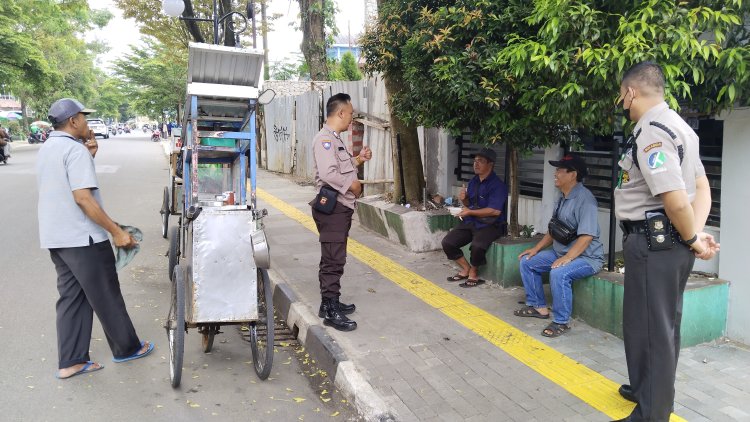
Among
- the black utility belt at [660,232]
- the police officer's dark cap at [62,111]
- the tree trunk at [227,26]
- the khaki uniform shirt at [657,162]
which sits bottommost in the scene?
the black utility belt at [660,232]

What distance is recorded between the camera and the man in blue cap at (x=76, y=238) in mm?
3646

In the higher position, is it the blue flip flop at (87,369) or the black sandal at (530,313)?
the black sandal at (530,313)

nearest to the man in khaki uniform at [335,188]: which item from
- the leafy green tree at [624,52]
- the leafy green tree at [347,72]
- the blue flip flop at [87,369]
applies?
the leafy green tree at [624,52]

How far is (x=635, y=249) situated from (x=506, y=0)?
2532 millimetres

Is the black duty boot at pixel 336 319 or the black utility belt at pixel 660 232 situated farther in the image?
the black duty boot at pixel 336 319

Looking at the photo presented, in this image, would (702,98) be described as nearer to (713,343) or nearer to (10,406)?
(713,343)

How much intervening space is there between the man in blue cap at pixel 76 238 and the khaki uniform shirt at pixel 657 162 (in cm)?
327

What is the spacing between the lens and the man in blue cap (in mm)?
3646

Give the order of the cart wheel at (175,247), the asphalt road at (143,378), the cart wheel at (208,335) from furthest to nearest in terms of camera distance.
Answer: the cart wheel at (175,247) < the cart wheel at (208,335) < the asphalt road at (143,378)

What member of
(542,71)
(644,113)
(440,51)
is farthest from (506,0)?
(644,113)

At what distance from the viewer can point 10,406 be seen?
11.1 ft

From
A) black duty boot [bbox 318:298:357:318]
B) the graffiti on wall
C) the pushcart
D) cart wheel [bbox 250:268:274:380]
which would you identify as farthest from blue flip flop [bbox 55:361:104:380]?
the graffiti on wall

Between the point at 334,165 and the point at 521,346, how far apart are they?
6.43 feet

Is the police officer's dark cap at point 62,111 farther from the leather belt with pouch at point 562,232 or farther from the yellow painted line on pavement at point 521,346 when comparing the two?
the leather belt with pouch at point 562,232
